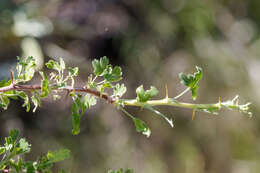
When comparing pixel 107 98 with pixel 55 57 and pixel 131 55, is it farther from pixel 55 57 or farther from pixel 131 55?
pixel 131 55

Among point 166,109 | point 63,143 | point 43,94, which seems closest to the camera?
point 43,94

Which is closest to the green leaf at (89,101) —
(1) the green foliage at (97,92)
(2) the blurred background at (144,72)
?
(1) the green foliage at (97,92)

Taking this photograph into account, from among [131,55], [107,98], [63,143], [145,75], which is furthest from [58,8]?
[107,98]

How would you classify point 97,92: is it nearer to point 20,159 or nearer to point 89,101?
point 89,101

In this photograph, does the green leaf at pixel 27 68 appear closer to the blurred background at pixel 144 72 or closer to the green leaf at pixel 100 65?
the green leaf at pixel 100 65

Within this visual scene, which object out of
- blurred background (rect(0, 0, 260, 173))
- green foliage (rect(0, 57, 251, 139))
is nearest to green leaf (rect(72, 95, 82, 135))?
green foliage (rect(0, 57, 251, 139))

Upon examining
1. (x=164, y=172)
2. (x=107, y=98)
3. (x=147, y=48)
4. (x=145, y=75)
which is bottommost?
(x=164, y=172)

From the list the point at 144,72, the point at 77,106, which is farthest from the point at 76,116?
the point at 144,72

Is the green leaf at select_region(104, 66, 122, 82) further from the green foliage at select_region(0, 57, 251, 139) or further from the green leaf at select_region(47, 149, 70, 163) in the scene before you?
the green leaf at select_region(47, 149, 70, 163)
